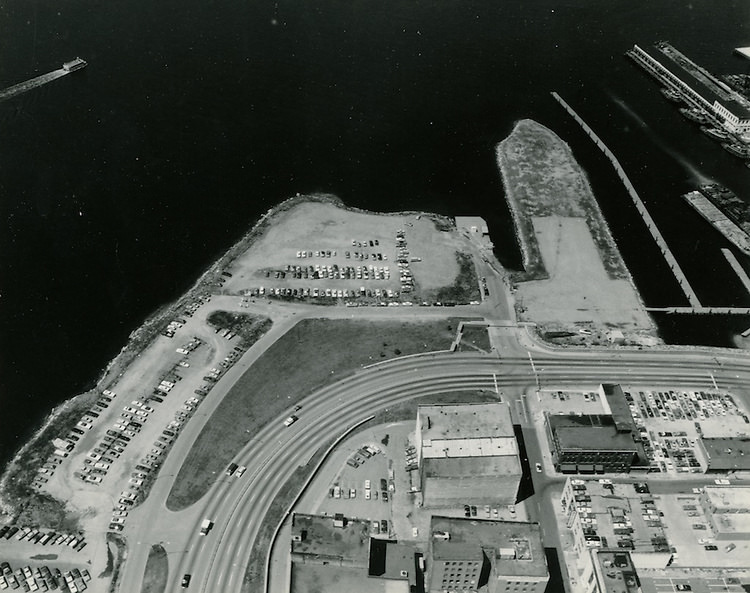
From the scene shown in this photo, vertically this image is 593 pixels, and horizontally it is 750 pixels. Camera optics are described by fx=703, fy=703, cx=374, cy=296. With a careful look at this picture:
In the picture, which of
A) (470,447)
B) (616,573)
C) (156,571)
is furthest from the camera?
(470,447)

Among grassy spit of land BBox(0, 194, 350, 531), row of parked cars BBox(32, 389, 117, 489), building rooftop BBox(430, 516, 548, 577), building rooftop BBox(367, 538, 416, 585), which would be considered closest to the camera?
building rooftop BBox(430, 516, 548, 577)

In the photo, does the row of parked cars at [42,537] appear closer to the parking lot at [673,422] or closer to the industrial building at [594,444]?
the industrial building at [594,444]

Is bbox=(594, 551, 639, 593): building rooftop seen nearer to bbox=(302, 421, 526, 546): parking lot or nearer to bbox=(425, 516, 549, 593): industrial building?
bbox=(425, 516, 549, 593): industrial building

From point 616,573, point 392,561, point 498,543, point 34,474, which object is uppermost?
point 34,474

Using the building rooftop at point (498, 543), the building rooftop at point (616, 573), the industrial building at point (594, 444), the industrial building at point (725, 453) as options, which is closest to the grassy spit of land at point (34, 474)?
the building rooftop at point (498, 543)

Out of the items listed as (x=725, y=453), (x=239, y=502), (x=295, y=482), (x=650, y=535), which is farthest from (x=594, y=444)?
(x=239, y=502)

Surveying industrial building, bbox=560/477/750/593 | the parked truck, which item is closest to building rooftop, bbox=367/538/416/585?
industrial building, bbox=560/477/750/593

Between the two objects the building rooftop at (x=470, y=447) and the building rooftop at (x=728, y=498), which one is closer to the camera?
the building rooftop at (x=728, y=498)

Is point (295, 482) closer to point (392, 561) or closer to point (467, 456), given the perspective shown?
point (392, 561)
